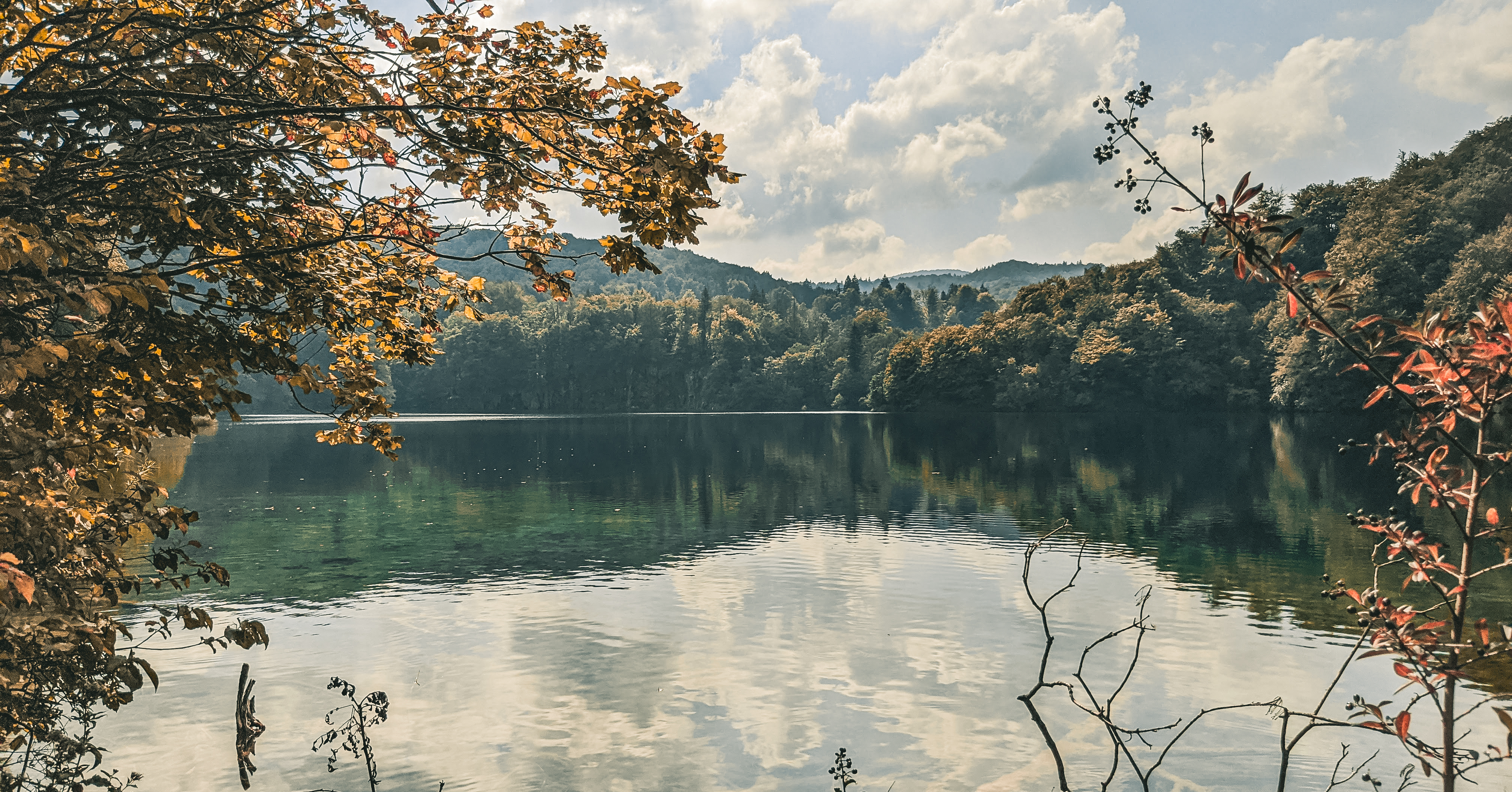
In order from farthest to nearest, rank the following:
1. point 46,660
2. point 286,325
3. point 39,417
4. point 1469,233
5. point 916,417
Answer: point 916,417, point 1469,233, point 286,325, point 46,660, point 39,417

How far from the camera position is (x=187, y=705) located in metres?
14.5

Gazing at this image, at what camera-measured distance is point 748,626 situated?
19938 millimetres

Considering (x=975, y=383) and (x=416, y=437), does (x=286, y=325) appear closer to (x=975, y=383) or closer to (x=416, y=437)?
(x=416, y=437)

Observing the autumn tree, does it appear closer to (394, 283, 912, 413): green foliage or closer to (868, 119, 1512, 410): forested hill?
(868, 119, 1512, 410): forested hill

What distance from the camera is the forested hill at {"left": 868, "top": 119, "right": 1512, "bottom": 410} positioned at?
6875 cm

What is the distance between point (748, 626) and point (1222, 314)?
331 feet

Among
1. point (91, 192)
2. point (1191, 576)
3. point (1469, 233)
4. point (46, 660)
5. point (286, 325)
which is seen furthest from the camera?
point (1469, 233)

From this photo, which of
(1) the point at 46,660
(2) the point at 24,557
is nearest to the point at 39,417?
(2) the point at 24,557

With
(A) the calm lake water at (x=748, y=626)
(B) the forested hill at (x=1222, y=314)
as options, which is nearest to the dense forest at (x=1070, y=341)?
(B) the forested hill at (x=1222, y=314)

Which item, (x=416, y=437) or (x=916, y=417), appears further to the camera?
(x=916, y=417)

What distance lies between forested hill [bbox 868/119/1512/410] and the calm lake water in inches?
1323

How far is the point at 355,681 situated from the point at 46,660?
11.8 meters

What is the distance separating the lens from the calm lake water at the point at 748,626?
42.0 ft

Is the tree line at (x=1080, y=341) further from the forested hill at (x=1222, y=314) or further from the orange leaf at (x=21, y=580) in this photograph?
the orange leaf at (x=21, y=580)
